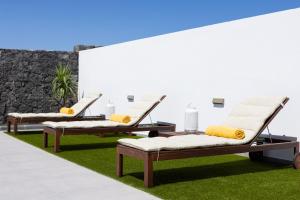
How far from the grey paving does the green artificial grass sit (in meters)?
0.23

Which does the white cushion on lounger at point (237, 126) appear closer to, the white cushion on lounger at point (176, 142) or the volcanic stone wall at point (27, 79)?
the white cushion on lounger at point (176, 142)

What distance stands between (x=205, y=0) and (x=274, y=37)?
766cm

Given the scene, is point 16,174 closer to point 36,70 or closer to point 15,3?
point 36,70

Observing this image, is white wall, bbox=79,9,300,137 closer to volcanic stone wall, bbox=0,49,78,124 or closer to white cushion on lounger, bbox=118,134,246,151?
white cushion on lounger, bbox=118,134,246,151

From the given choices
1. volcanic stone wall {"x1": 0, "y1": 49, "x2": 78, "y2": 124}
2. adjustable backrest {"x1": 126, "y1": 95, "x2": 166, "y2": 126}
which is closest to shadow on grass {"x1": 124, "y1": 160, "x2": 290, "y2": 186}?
adjustable backrest {"x1": 126, "y1": 95, "x2": 166, "y2": 126}

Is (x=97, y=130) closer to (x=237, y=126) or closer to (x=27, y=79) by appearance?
(x=237, y=126)

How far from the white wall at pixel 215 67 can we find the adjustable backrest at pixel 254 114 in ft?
1.34

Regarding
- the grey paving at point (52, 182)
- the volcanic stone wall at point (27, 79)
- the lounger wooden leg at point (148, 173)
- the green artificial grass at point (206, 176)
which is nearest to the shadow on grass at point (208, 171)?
the green artificial grass at point (206, 176)

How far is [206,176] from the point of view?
5.27 meters

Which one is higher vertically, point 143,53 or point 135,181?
point 143,53

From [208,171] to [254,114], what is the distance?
1.08 m

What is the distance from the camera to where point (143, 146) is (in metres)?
4.76

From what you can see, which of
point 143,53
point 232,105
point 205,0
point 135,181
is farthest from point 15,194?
point 205,0

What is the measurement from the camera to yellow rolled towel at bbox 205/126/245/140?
559 centimetres
